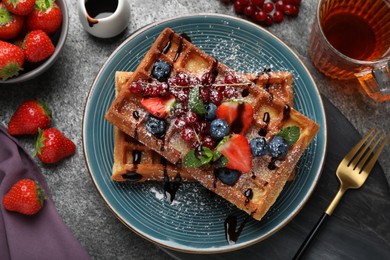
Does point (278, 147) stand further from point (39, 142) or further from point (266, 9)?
point (39, 142)

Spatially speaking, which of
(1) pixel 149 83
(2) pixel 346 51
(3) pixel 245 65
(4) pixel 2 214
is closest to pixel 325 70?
(2) pixel 346 51

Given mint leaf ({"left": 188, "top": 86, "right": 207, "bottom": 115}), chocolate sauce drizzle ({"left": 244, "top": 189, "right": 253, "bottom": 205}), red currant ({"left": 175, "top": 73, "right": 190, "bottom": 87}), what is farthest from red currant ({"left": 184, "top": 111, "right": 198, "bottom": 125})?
chocolate sauce drizzle ({"left": 244, "top": 189, "right": 253, "bottom": 205})

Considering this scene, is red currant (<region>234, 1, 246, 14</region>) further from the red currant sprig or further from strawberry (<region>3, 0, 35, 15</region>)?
strawberry (<region>3, 0, 35, 15</region>)

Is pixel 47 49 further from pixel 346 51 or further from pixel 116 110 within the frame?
pixel 346 51

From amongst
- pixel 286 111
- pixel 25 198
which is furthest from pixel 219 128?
pixel 25 198

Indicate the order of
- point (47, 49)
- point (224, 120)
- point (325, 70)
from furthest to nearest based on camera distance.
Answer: point (325, 70)
point (47, 49)
point (224, 120)
